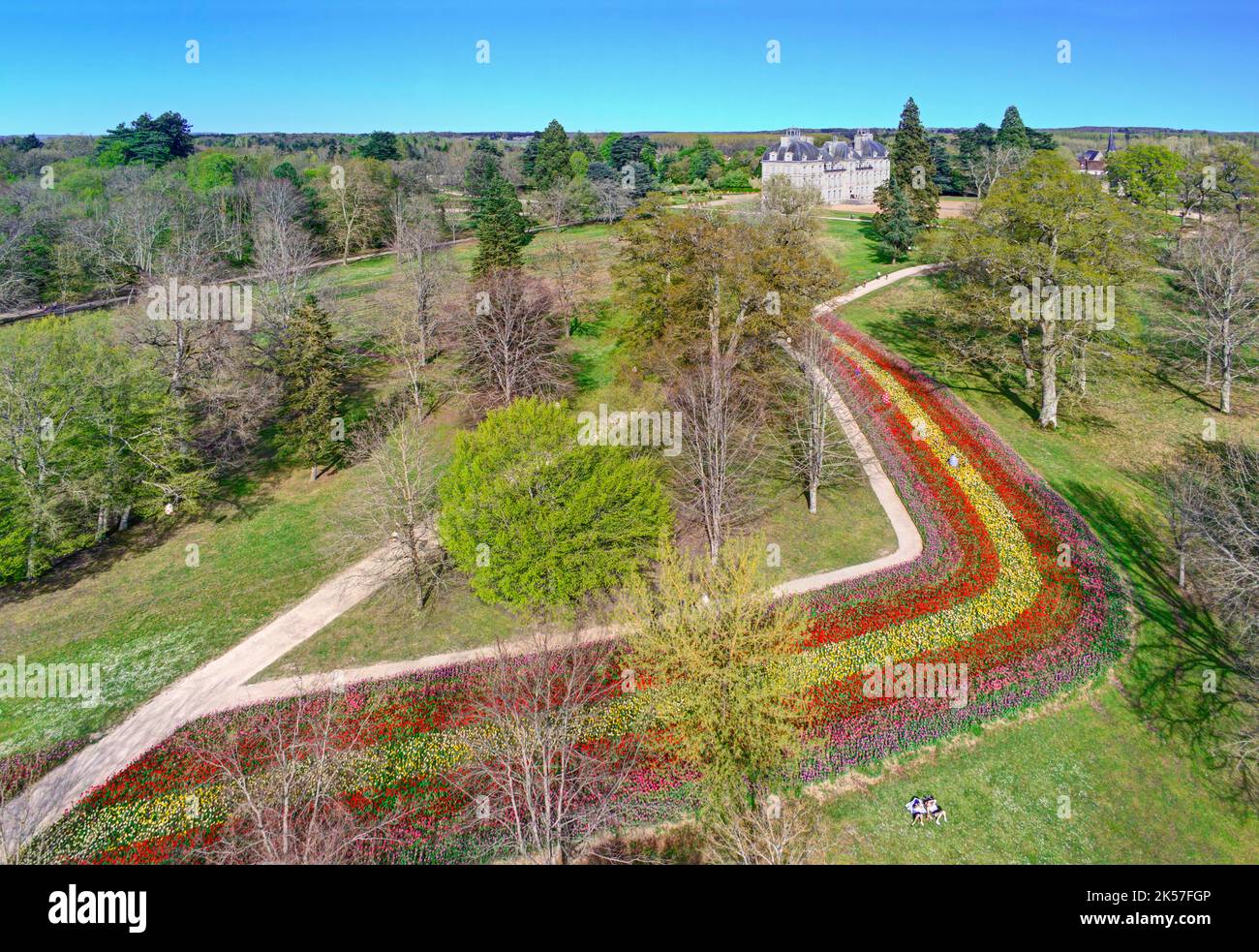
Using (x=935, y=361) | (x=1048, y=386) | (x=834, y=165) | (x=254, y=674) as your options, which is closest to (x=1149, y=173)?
(x=935, y=361)

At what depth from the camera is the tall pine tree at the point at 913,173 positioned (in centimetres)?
7075

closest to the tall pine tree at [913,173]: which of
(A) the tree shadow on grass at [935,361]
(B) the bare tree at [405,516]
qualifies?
(A) the tree shadow on grass at [935,361]

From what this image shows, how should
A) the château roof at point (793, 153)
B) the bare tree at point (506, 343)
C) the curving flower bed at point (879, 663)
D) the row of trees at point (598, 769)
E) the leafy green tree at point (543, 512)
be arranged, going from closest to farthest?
the row of trees at point (598, 769), the curving flower bed at point (879, 663), the leafy green tree at point (543, 512), the bare tree at point (506, 343), the château roof at point (793, 153)

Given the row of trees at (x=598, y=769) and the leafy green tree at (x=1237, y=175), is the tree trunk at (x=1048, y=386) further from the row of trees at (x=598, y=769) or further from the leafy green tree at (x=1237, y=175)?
the leafy green tree at (x=1237, y=175)

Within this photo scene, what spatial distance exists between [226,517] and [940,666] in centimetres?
3599

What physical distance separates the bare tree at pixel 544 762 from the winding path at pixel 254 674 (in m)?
2.64

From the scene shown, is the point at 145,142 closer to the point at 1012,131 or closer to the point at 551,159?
the point at 551,159

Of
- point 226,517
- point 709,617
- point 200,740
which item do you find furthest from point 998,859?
point 226,517

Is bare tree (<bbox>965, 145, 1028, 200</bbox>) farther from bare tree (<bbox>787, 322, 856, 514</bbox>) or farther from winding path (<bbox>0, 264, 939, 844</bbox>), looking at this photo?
winding path (<bbox>0, 264, 939, 844</bbox>)

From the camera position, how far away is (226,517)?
1374 inches

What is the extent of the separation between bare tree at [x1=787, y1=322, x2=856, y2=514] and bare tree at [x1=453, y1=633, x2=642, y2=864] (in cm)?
1605

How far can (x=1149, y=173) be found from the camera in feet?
214

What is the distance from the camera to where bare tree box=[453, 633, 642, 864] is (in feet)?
51.0

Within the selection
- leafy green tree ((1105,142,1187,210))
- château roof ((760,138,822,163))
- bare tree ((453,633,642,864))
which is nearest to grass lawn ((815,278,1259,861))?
bare tree ((453,633,642,864))
